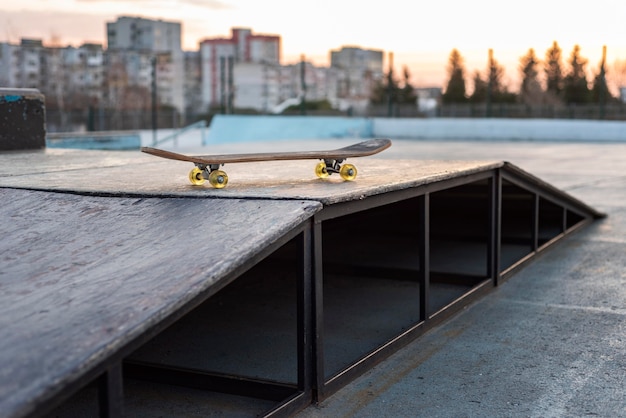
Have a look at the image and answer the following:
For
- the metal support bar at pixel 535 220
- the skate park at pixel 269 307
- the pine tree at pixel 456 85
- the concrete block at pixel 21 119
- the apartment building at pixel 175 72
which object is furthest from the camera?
the apartment building at pixel 175 72

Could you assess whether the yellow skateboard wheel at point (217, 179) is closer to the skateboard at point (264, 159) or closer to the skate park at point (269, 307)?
the skateboard at point (264, 159)

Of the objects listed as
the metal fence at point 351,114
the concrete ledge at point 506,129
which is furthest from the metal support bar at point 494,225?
the metal fence at point 351,114

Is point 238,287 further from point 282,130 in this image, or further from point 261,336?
point 282,130

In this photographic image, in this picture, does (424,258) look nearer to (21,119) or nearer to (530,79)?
(21,119)

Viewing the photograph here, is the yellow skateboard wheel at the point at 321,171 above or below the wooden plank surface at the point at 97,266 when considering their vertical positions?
above

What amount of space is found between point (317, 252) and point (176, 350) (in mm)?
1289

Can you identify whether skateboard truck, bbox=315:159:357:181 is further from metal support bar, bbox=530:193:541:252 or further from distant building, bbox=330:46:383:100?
distant building, bbox=330:46:383:100

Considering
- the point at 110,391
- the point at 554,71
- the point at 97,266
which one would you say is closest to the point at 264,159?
the point at 97,266

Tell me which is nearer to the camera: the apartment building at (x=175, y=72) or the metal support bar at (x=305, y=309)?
the metal support bar at (x=305, y=309)

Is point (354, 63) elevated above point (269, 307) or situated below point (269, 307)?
above

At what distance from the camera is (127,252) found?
9.21 feet

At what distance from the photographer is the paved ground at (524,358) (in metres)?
3.20

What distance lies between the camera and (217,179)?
3744 mm

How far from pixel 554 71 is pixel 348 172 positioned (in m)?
57.5
